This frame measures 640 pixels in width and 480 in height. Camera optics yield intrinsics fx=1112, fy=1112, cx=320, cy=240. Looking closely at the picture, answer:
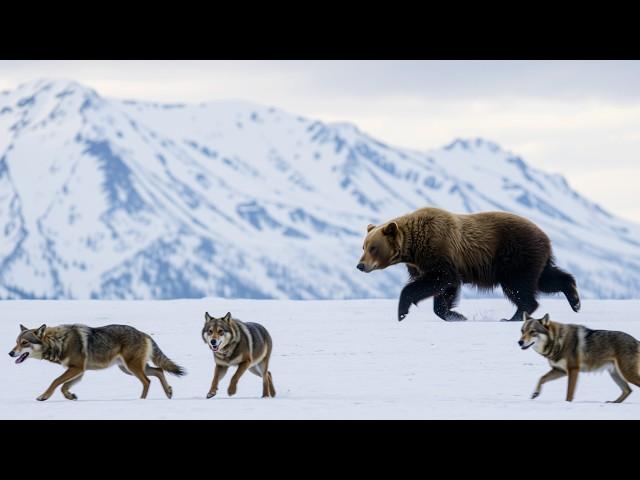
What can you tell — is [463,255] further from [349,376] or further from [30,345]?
[30,345]

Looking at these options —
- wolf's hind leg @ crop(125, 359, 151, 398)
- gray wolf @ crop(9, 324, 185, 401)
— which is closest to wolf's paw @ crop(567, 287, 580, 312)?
gray wolf @ crop(9, 324, 185, 401)

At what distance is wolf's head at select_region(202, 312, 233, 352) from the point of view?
441 inches

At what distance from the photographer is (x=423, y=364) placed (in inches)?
524

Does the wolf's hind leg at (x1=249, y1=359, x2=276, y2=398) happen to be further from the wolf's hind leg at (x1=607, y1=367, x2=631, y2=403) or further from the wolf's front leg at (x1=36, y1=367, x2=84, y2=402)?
the wolf's hind leg at (x1=607, y1=367, x2=631, y2=403)

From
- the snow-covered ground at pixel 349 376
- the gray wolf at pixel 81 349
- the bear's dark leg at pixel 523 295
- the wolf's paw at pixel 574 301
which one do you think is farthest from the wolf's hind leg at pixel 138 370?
the wolf's paw at pixel 574 301

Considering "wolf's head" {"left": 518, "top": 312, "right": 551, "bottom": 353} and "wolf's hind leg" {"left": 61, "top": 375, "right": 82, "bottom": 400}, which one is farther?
"wolf's hind leg" {"left": 61, "top": 375, "right": 82, "bottom": 400}

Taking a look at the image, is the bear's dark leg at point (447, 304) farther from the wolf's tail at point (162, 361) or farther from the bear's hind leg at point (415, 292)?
the wolf's tail at point (162, 361)

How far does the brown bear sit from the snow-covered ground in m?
0.64

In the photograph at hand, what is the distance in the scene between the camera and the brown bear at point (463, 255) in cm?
1755

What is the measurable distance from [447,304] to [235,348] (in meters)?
6.75

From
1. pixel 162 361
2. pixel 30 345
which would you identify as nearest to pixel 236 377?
pixel 162 361

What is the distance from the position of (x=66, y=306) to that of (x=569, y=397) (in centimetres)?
1250
